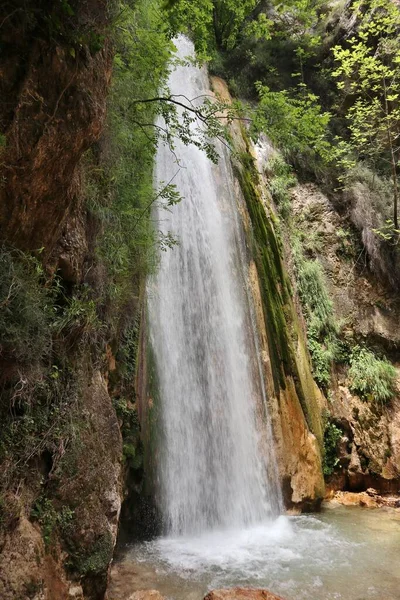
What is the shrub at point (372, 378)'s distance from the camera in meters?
9.77

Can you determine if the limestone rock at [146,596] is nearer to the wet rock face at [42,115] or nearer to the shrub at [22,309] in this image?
the shrub at [22,309]

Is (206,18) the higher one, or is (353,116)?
(353,116)

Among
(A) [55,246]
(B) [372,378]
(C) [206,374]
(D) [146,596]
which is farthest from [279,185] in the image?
(D) [146,596]

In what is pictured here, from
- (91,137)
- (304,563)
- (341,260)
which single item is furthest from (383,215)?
(91,137)

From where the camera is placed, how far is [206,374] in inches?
288

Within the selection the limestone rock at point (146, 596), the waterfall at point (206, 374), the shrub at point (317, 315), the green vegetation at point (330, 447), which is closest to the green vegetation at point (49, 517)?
the limestone rock at point (146, 596)

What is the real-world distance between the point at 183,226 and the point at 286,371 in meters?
3.51

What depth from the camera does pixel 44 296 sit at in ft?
10.8

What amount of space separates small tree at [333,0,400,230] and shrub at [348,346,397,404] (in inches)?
147

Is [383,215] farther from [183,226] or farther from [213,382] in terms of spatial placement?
[213,382]

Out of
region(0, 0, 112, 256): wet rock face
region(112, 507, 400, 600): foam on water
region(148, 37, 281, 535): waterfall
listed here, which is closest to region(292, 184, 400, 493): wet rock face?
region(112, 507, 400, 600): foam on water

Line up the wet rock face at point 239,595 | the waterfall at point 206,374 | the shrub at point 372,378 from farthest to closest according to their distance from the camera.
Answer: the shrub at point 372,378, the waterfall at point 206,374, the wet rock face at point 239,595

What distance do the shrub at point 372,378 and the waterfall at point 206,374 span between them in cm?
308

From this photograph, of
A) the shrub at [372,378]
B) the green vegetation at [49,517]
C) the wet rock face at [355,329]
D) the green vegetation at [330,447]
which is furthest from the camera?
the shrub at [372,378]
